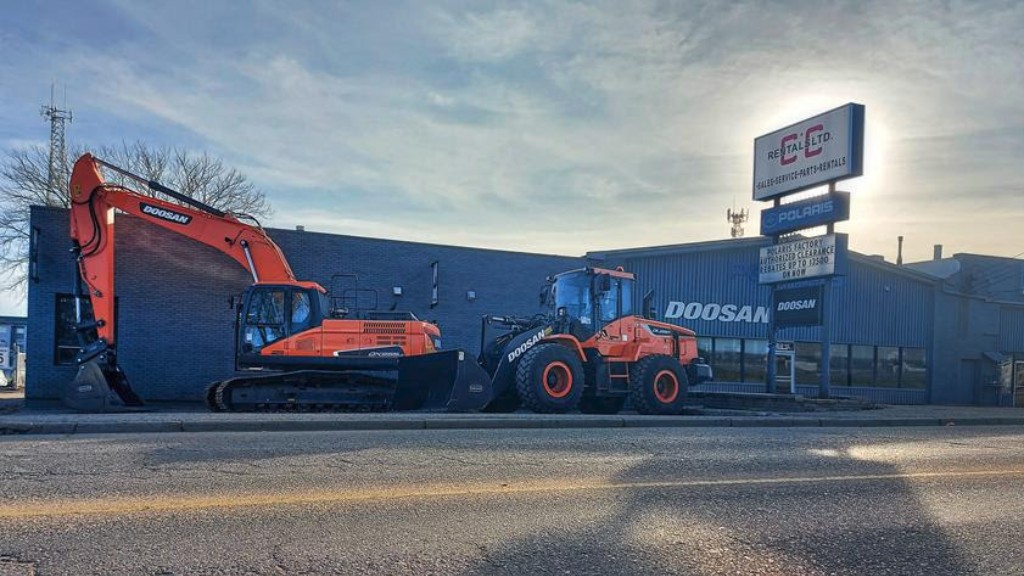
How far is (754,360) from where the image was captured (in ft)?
98.6

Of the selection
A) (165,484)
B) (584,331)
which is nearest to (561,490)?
(165,484)

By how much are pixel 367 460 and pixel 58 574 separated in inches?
161

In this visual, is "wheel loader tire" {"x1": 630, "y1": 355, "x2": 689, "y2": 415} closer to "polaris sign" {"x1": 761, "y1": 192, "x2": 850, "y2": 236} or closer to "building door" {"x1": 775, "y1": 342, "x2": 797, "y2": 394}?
"polaris sign" {"x1": 761, "y1": 192, "x2": 850, "y2": 236}

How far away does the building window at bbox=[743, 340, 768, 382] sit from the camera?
2989cm

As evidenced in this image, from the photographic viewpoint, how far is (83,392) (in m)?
15.2

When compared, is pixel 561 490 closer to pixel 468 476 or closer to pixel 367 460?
pixel 468 476

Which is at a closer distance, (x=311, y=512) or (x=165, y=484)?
(x=311, y=512)

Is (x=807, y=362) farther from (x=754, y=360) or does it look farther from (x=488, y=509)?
(x=488, y=509)

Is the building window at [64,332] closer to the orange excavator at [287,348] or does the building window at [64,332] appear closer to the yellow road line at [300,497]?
the orange excavator at [287,348]

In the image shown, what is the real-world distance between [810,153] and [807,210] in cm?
168

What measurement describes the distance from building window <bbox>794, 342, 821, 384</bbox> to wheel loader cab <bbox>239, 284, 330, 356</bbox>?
69.7ft

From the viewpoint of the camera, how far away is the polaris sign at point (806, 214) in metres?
21.8

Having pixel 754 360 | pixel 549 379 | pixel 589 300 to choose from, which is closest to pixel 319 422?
pixel 549 379

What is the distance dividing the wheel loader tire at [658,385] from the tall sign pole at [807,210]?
7.08m
